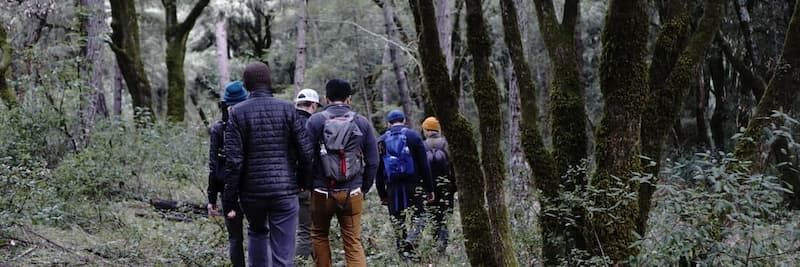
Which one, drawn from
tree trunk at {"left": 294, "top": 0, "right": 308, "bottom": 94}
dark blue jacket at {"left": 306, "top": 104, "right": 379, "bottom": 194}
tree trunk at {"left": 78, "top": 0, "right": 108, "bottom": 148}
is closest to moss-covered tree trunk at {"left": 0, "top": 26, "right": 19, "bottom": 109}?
tree trunk at {"left": 78, "top": 0, "right": 108, "bottom": 148}

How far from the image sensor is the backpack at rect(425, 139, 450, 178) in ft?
29.6

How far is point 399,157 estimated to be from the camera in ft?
27.3

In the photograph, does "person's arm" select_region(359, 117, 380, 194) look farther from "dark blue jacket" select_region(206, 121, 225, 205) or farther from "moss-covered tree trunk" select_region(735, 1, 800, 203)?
"moss-covered tree trunk" select_region(735, 1, 800, 203)

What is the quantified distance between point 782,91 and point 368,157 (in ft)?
10.7

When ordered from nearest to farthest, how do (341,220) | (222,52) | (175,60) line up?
(341,220) < (175,60) < (222,52)

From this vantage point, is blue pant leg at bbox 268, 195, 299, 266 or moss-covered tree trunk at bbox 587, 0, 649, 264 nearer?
moss-covered tree trunk at bbox 587, 0, 649, 264

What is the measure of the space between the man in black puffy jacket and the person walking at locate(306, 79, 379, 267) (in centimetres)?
31

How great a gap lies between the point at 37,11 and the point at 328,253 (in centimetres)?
957

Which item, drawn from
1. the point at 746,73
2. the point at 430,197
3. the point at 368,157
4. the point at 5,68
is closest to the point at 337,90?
the point at 368,157

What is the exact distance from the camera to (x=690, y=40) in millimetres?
5453

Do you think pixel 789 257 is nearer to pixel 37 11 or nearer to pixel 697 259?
pixel 697 259

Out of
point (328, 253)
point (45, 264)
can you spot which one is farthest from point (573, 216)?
point (45, 264)

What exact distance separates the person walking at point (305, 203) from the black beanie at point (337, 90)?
1.64 feet

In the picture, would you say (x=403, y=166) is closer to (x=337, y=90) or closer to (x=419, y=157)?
(x=419, y=157)
